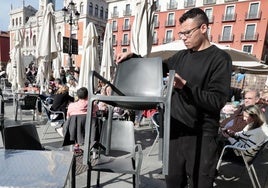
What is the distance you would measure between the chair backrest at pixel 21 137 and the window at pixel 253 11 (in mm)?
29953

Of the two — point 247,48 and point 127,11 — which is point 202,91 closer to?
point 247,48

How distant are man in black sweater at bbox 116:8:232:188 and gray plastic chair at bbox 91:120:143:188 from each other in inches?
29.2

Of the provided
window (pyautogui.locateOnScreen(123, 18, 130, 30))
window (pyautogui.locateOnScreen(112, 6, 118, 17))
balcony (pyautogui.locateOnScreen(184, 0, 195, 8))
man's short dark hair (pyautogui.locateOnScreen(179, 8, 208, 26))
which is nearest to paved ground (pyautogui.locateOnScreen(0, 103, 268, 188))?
man's short dark hair (pyautogui.locateOnScreen(179, 8, 208, 26))

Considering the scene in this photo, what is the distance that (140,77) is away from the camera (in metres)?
1.59

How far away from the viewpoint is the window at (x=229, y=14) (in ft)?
91.1

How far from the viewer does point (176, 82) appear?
47.7 inches

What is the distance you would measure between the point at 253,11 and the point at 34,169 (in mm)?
30927

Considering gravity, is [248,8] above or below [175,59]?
above

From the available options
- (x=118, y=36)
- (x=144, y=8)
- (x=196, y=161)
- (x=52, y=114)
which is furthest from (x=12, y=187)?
(x=118, y=36)

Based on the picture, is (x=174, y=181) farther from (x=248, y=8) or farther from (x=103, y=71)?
(x=248, y=8)

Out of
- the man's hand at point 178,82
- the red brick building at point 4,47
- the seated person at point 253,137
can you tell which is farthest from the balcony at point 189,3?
the red brick building at point 4,47

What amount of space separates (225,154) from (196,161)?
163 cm

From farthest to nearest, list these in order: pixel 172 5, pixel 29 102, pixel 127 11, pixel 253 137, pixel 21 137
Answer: pixel 127 11, pixel 172 5, pixel 29 102, pixel 253 137, pixel 21 137

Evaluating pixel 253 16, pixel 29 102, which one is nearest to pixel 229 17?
pixel 253 16
